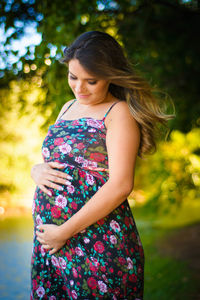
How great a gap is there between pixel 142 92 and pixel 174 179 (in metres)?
3.20

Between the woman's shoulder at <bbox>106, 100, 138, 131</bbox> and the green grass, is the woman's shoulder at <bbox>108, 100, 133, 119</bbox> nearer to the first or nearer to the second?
the woman's shoulder at <bbox>106, 100, 138, 131</bbox>

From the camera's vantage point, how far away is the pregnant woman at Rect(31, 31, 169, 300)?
5.38ft

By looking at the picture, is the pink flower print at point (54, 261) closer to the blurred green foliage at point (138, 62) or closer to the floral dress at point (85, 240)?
the floral dress at point (85, 240)

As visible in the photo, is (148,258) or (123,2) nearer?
(123,2)

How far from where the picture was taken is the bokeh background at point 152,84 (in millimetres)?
2943

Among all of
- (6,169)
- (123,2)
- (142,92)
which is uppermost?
(123,2)

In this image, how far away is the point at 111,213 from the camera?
173cm

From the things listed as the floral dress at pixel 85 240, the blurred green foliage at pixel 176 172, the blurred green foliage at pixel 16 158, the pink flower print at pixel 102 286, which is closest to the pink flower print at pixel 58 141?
the floral dress at pixel 85 240

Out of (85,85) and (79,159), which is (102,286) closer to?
(79,159)

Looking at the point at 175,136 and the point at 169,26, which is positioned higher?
the point at 169,26

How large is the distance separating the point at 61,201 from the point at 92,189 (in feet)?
0.53

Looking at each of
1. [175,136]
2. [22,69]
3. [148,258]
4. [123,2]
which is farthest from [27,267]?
[123,2]

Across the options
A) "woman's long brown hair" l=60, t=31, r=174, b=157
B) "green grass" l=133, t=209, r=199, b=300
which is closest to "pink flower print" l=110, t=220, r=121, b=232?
"woman's long brown hair" l=60, t=31, r=174, b=157

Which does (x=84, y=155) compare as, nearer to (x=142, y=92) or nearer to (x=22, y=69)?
(x=142, y=92)
